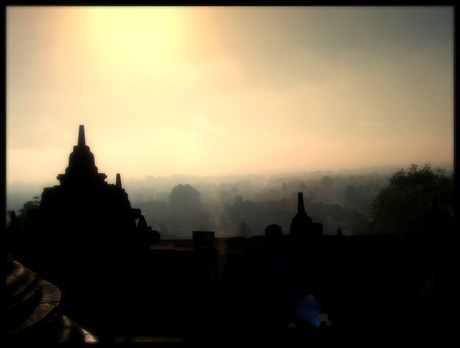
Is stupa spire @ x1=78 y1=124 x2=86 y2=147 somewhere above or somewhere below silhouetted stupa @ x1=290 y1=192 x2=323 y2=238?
above

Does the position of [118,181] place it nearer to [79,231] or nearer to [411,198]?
[79,231]

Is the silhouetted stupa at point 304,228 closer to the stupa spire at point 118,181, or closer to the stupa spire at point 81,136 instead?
the stupa spire at point 118,181

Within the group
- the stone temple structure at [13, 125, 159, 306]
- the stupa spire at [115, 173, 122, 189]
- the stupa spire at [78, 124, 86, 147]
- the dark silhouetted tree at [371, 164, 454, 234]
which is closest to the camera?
the stone temple structure at [13, 125, 159, 306]

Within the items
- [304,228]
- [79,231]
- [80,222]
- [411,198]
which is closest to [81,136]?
[80,222]

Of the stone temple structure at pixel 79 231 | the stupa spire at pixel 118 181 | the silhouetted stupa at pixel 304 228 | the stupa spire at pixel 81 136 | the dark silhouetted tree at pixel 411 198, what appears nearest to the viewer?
the stone temple structure at pixel 79 231

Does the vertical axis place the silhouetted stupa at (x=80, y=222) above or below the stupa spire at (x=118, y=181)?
below

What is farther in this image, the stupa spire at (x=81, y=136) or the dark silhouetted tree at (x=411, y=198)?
the dark silhouetted tree at (x=411, y=198)

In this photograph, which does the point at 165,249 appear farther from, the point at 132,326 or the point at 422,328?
the point at 422,328

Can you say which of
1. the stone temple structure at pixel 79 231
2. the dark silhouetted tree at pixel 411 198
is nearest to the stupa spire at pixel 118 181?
the stone temple structure at pixel 79 231

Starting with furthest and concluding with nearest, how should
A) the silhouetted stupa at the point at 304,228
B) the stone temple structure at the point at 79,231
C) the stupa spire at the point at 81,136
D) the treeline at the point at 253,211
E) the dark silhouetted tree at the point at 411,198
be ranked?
the treeline at the point at 253,211 → the dark silhouetted tree at the point at 411,198 → the silhouetted stupa at the point at 304,228 → the stupa spire at the point at 81,136 → the stone temple structure at the point at 79,231

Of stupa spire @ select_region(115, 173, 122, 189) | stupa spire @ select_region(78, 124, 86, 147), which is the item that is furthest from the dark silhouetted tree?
stupa spire @ select_region(78, 124, 86, 147)

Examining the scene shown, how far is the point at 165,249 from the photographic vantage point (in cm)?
1148

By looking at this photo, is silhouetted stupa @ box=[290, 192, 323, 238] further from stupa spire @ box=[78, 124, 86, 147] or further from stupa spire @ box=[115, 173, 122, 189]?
stupa spire @ box=[78, 124, 86, 147]

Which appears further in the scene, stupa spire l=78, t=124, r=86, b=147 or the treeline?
the treeline
